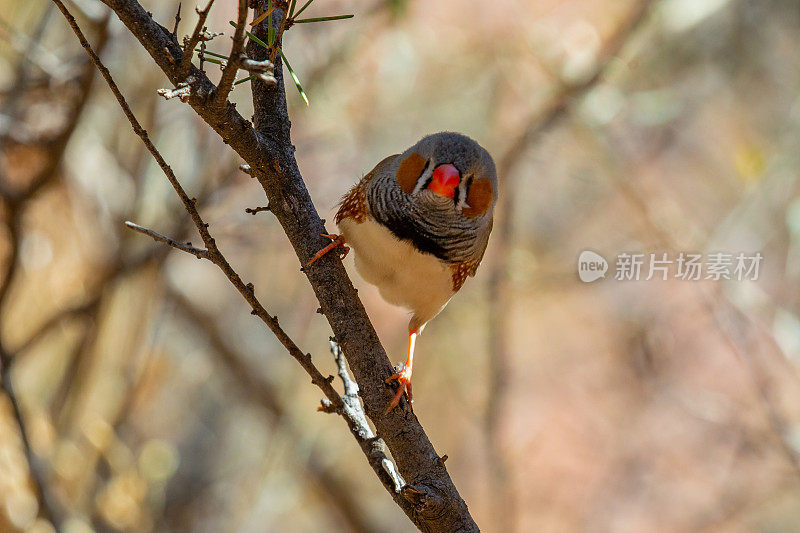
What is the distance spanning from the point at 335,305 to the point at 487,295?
9.77 feet

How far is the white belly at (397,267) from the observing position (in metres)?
1.54

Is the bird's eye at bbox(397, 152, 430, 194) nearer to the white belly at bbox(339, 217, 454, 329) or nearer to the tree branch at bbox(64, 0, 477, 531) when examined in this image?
the white belly at bbox(339, 217, 454, 329)

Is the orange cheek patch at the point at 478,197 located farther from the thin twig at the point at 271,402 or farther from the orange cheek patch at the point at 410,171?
the thin twig at the point at 271,402

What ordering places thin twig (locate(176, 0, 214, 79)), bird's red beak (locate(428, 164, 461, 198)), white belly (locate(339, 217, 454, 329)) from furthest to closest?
white belly (locate(339, 217, 454, 329)) < bird's red beak (locate(428, 164, 461, 198)) < thin twig (locate(176, 0, 214, 79))

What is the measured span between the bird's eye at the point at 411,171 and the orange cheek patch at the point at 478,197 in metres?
0.11

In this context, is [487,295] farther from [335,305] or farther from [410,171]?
[335,305]

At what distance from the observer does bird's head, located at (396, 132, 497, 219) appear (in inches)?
57.1

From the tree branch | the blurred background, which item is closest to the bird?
the tree branch

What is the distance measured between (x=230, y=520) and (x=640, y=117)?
10.8 feet

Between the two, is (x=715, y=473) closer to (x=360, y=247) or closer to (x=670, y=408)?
(x=670, y=408)

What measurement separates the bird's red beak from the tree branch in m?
0.28

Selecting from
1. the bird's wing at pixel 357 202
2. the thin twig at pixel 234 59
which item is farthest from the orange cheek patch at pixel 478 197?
the thin twig at pixel 234 59

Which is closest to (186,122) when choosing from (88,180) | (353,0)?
(88,180)

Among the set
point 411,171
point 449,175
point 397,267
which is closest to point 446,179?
point 449,175
